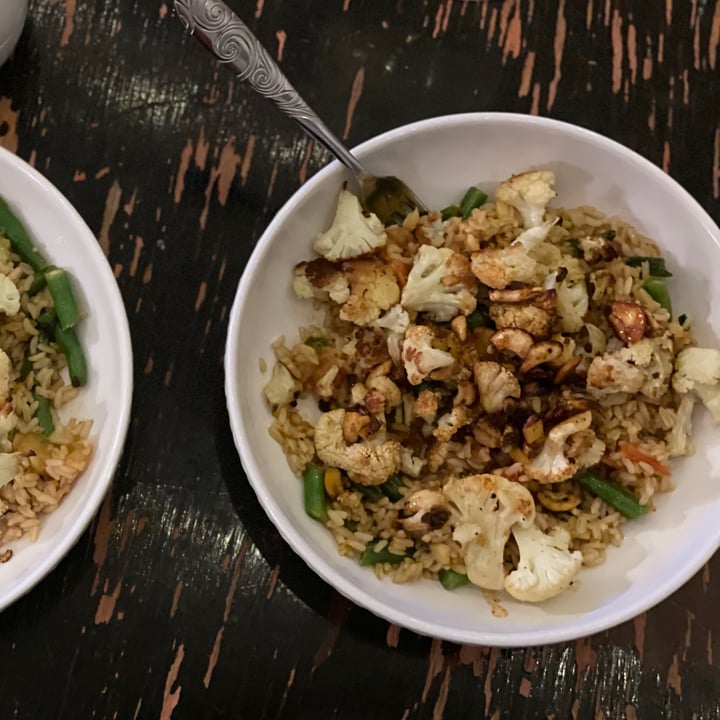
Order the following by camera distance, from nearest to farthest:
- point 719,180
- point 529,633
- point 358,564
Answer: point 529,633 < point 358,564 < point 719,180

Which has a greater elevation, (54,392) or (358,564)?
(54,392)

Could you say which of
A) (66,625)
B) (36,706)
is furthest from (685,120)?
(36,706)

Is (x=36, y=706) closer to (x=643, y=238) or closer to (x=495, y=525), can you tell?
(x=495, y=525)

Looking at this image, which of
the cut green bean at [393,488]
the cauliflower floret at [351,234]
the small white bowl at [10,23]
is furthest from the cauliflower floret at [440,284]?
the small white bowl at [10,23]

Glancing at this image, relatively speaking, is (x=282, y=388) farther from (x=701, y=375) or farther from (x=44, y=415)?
(x=701, y=375)


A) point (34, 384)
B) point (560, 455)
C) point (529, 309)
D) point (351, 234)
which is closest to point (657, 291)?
point (529, 309)

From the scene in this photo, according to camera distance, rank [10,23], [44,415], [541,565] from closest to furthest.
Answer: [541,565]
[44,415]
[10,23]

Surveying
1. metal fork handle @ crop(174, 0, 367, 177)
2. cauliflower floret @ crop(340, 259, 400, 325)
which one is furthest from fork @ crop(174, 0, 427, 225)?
cauliflower floret @ crop(340, 259, 400, 325)
